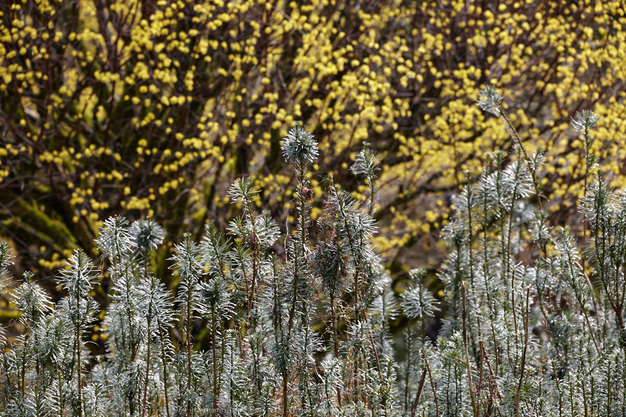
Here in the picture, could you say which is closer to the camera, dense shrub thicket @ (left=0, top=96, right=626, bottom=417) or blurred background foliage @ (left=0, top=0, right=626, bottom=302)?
dense shrub thicket @ (left=0, top=96, right=626, bottom=417)

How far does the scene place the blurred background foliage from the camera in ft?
25.6

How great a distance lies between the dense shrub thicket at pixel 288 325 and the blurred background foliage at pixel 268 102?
18.0 ft

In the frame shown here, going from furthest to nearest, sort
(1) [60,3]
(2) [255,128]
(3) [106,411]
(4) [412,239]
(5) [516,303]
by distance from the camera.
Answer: (4) [412,239] → (2) [255,128] → (1) [60,3] → (5) [516,303] → (3) [106,411]

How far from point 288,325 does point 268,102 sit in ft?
23.1

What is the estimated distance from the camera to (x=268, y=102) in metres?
8.55

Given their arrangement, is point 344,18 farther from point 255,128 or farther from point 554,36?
point 554,36

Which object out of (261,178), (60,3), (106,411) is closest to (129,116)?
(60,3)

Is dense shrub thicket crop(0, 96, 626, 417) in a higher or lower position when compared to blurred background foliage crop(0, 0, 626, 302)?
lower

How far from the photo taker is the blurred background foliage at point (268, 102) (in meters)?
7.79

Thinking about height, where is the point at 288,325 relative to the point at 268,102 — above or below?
below

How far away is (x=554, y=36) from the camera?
802cm

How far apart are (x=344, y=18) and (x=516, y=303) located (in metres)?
7.18

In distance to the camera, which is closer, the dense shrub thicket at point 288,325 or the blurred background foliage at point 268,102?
the dense shrub thicket at point 288,325

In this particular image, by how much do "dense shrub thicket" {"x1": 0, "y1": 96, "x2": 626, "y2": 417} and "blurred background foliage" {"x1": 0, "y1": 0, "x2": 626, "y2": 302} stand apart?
18.0ft
